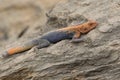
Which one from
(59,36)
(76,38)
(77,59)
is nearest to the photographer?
(77,59)

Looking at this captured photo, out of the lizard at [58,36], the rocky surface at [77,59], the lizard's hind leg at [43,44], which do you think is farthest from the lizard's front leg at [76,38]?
the lizard's hind leg at [43,44]

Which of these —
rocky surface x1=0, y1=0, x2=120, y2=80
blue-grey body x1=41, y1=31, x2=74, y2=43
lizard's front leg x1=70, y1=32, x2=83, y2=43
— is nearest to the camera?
rocky surface x1=0, y1=0, x2=120, y2=80

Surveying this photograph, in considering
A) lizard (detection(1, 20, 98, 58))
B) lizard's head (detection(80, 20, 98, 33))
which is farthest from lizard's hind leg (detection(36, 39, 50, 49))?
lizard's head (detection(80, 20, 98, 33))

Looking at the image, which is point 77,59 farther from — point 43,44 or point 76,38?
point 43,44

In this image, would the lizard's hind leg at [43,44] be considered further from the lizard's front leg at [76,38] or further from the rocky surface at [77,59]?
the lizard's front leg at [76,38]

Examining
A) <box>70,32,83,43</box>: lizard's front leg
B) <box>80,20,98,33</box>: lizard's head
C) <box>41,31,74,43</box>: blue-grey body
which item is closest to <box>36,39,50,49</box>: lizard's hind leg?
<box>41,31,74,43</box>: blue-grey body

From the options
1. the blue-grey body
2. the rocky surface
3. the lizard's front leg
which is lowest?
the rocky surface

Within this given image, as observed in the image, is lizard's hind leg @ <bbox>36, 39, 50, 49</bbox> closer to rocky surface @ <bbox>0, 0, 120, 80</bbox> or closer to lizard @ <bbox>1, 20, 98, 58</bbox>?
lizard @ <bbox>1, 20, 98, 58</bbox>

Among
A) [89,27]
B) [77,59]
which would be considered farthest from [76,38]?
[77,59]

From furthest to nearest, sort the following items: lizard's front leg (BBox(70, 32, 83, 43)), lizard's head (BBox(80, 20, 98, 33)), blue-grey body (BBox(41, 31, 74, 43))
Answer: blue-grey body (BBox(41, 31, 74, 43)), lizard's head (BBox(80, 20, 98, 33)), lizard's front leg (BBox(70, 32, 83, 43))

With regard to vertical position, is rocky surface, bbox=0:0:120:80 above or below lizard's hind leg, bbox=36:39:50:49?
below

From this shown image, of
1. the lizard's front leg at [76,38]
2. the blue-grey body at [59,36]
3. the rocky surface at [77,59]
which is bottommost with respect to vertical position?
the rocky surface at [77,59]

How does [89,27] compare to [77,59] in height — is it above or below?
above

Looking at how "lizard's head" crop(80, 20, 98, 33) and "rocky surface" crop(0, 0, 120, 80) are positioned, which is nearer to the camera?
"rocky surface" crop(0, 0, 120, 80)
